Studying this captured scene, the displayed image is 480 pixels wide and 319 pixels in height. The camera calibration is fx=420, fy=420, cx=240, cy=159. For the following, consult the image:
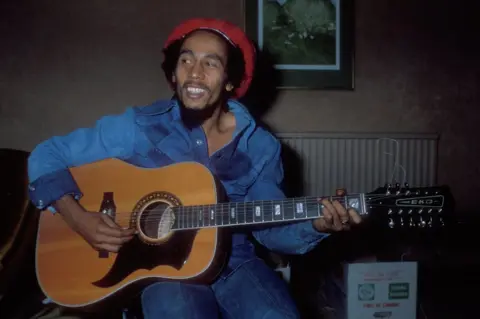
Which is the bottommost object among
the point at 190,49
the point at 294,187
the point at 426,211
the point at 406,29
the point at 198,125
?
the point at 294,187

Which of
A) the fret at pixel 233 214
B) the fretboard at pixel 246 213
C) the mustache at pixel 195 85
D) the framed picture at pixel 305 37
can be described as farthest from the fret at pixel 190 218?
the framed picture at pixel 305 37

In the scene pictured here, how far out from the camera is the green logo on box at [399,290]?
2.12m

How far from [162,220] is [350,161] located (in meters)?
1.89

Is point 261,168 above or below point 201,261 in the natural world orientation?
above

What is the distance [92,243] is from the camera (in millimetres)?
1404

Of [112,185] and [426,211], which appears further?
[112,185]

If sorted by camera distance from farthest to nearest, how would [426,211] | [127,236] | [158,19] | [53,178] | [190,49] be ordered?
[158,19] < [190,49] < [53,178] < [127,236] < [426,211]

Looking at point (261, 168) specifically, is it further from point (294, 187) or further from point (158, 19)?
point (158, 19)

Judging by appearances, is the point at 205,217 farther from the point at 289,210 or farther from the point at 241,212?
the point at 289,210

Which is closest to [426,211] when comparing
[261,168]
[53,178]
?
[261,168]

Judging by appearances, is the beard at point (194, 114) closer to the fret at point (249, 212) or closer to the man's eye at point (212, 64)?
the man's eye at point (212, 64)

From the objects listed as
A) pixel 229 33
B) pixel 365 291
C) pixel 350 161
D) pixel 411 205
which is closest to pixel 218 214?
pixel 411 205

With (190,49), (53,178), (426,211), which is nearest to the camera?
(426,211)

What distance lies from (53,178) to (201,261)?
0.62 metres
